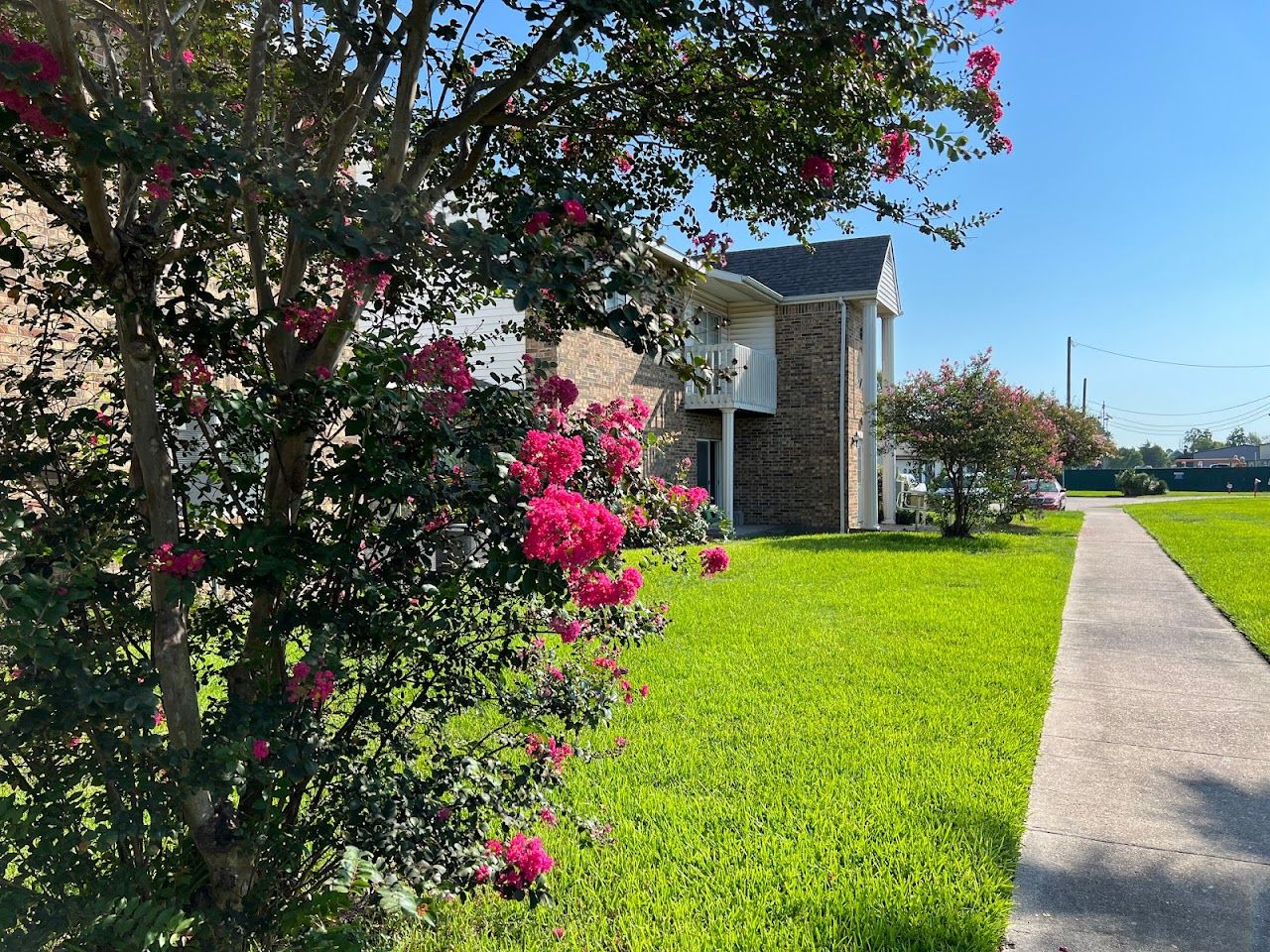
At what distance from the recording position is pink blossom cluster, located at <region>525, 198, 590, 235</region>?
213 cm

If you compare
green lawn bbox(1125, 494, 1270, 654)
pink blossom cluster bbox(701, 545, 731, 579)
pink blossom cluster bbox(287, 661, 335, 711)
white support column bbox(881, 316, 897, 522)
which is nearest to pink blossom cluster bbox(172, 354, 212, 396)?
pink blossom cluster bbox(287, 661, 335, 711)

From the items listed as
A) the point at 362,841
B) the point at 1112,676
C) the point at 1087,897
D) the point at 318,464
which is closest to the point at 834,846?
the point at 1087,897

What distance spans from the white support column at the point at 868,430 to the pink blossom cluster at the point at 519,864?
18669 mm

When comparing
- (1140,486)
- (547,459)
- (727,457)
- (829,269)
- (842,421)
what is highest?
(829,269)

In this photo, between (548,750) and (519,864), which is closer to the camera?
(519,864)

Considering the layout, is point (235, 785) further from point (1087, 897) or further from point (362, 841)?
point (1087, 897)

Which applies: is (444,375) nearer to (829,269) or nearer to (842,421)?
(842,421)

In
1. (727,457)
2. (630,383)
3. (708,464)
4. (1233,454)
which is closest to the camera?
(630,383)

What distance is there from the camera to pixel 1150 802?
14.0ft

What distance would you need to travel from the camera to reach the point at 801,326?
65.6 feet

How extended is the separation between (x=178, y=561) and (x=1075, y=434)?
31714mm

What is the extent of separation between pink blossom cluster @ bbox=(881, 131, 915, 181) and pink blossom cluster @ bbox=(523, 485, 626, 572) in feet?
6.11

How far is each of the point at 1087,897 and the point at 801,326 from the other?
692 inches

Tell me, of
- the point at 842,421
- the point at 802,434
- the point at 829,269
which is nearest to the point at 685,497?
the point at 842,421
